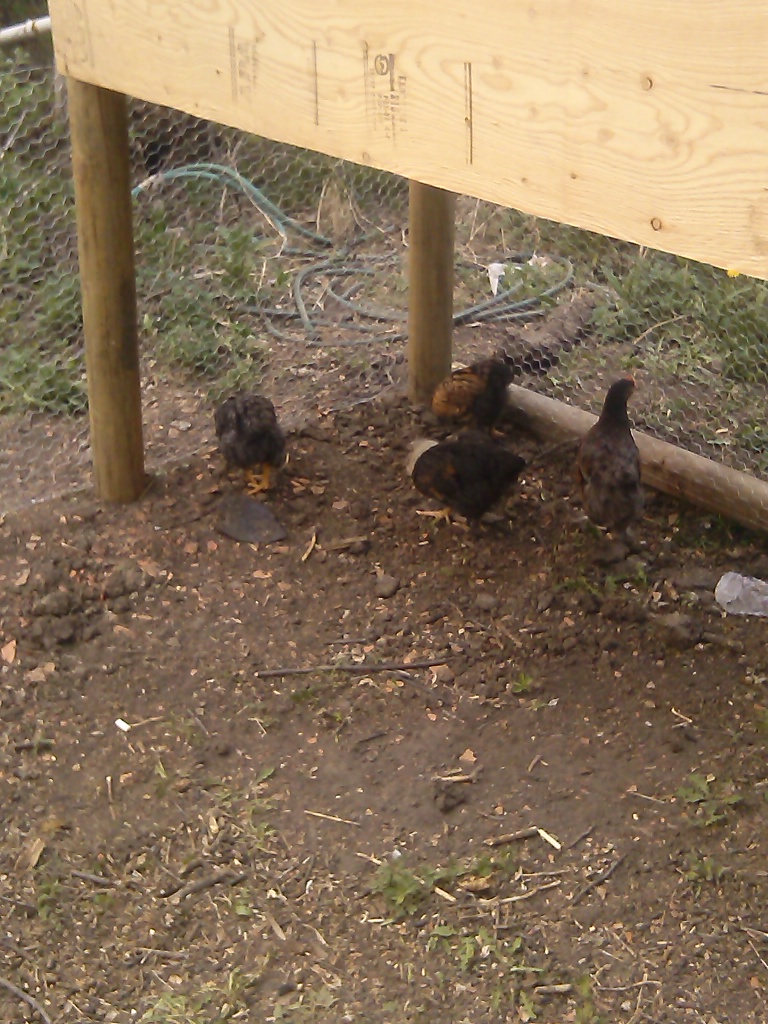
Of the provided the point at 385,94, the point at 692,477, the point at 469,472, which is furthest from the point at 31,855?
the point at 692,477

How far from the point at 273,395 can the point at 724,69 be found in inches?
117

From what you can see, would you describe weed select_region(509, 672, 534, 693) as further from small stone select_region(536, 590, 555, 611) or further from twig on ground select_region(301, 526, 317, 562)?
twig on ground select_region(301, 526, 317, 562)

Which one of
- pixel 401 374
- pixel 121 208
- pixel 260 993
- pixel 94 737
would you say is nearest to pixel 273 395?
pixel 401 374

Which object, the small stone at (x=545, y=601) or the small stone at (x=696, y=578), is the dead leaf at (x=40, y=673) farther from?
the small stone at (x=696, y=578)

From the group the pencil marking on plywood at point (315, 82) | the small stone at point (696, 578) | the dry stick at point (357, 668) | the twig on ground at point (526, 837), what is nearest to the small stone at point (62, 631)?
the dry stick at point (357, 668)

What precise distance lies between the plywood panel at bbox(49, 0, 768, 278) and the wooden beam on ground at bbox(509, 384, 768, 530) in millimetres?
1754

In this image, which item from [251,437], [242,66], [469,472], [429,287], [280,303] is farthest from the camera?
[280,303]

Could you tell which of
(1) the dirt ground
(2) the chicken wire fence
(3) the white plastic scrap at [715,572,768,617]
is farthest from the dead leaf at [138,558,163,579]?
(3) the white plastic scrap at [715,572,768,617]

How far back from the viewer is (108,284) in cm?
347

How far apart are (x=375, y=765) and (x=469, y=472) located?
1.11m

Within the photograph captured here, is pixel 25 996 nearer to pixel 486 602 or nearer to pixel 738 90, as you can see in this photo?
pixel 486 602

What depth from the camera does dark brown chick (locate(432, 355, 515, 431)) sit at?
13.4ft

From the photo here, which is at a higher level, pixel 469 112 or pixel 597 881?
pixel 469 112

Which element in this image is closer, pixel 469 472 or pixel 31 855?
pixel 31 855
